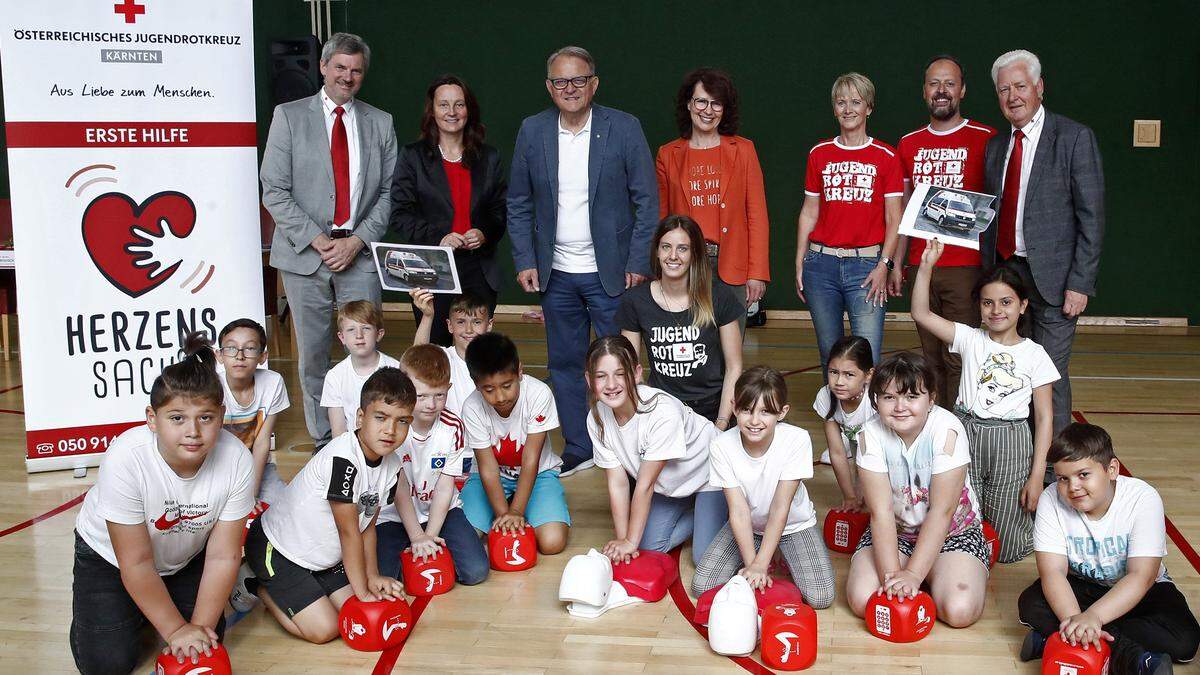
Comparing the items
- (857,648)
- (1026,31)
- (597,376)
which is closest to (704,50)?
(1026,31)

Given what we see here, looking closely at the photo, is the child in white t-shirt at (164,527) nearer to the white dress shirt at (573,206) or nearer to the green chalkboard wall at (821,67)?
the white dress shirt at (573,206)

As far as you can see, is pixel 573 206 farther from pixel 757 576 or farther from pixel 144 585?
pixel 144 585

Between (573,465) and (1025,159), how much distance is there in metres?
2.17

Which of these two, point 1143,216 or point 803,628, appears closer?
point 803,628

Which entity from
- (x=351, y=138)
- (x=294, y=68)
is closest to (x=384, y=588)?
(x=351, y=138)

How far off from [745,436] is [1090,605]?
3.40ft

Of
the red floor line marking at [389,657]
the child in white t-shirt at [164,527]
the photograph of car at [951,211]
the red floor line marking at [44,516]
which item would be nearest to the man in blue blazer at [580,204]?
the photograph of car at [951,211]

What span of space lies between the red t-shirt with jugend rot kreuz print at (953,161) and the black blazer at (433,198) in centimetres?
→ 170

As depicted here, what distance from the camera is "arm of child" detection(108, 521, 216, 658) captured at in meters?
2.74

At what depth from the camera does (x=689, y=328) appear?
3.90m

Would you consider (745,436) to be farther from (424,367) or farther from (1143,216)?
(1143,216)

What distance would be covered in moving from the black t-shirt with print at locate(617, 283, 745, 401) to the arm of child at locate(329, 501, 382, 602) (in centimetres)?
132

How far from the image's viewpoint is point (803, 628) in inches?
111

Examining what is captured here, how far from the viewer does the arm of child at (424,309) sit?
421cm
